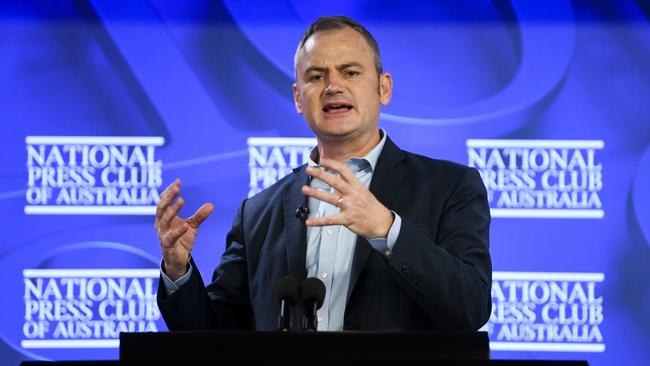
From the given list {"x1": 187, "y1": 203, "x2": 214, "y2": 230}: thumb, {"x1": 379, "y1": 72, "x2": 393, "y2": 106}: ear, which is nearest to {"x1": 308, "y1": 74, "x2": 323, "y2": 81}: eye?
{"x1": 379, "y1": 72, "x2": 393, "y2": 106}: ear

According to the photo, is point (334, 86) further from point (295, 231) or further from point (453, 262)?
point (453, 262)

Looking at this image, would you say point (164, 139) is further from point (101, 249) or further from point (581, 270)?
point (581, 270)

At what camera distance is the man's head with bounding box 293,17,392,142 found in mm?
3266

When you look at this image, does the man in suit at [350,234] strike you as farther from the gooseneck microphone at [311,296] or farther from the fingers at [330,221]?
the gooseneck microphone at [311,296]

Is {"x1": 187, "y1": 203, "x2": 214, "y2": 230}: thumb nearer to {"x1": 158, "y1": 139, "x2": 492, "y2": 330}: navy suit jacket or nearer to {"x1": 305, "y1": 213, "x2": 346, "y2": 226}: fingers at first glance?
{"x1": 158, "y1": 139, "x2": 492, "y2": 330}: navy suit jacket

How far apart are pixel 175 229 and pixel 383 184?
694 millimetres

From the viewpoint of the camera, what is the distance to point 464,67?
493cm

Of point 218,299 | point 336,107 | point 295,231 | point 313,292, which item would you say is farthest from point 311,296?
point 336,107

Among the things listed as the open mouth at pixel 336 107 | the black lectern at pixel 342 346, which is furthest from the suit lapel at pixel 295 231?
the black lectern at pixel 342 346

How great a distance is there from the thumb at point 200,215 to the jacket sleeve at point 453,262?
0.55 metres

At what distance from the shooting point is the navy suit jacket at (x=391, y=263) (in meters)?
2.76

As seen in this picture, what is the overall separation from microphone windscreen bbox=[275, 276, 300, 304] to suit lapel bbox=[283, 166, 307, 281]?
0.48m

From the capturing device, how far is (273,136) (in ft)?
15.8

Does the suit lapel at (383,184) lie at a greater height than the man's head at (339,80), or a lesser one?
lesser
